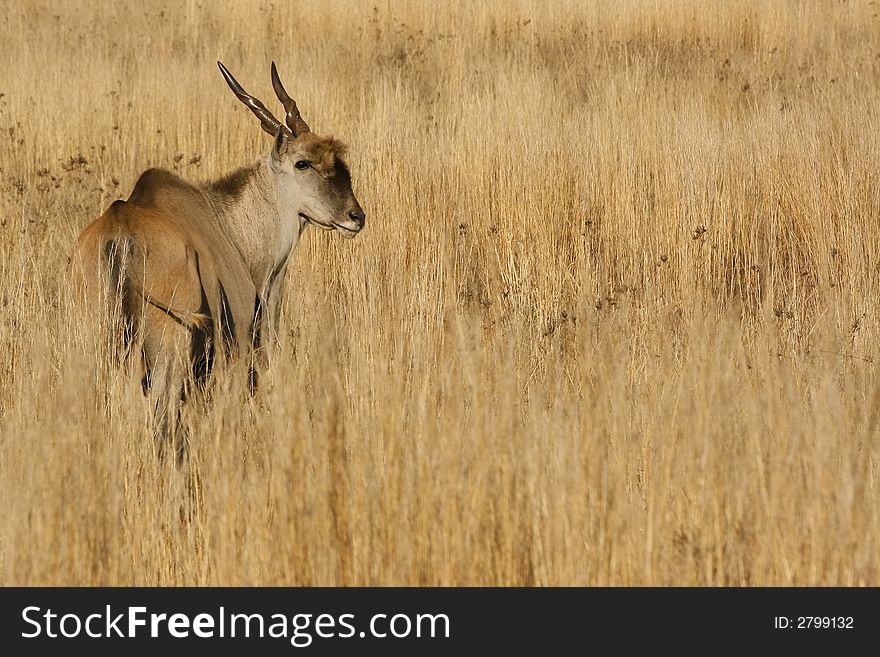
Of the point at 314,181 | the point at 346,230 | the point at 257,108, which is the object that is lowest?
the point at 346,230

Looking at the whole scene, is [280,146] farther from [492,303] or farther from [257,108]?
[492,303]

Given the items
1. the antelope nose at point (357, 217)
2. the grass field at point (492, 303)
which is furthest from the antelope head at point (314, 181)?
the grass field at point (492, 303)

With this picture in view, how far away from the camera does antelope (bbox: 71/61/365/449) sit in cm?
431

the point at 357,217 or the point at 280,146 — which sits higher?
the point at 280,146

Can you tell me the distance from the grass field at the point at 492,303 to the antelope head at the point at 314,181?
442mm

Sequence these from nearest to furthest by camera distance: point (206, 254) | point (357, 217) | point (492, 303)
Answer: point (206, 254), point (357, 217), point (492, 303)

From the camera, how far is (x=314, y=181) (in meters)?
5.77

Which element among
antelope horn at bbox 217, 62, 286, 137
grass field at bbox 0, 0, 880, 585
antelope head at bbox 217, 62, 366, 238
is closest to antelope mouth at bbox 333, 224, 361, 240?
antelope head at bbox 217, 62, 366, 238

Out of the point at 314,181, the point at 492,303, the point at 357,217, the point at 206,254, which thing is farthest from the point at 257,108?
the point at 492,303

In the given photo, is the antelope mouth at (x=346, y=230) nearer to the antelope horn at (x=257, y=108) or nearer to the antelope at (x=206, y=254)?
the antelope at (x=206, y=254)

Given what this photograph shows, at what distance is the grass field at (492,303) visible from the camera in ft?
10.4

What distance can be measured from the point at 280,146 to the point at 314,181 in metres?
0.23

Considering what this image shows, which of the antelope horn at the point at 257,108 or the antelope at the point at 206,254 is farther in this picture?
the antelope horn at the point at 257,108
